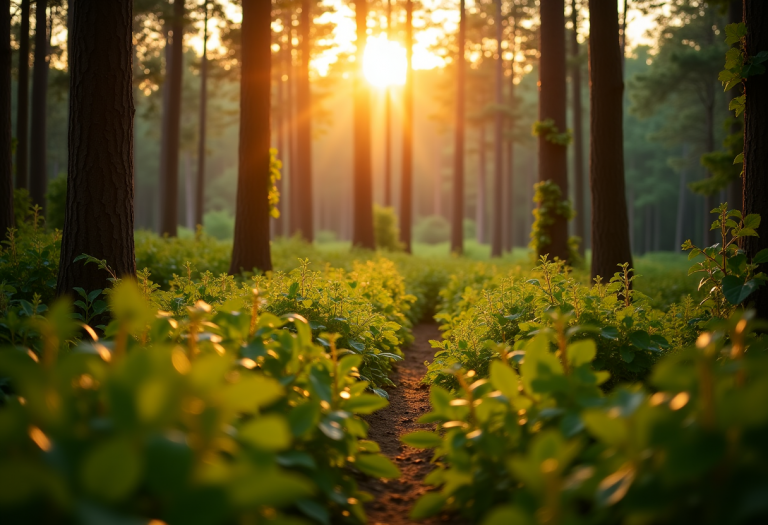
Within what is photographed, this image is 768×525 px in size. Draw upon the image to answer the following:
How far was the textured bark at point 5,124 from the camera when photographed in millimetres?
8159

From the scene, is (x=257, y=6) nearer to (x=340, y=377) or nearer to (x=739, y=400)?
(x=340, y=377)

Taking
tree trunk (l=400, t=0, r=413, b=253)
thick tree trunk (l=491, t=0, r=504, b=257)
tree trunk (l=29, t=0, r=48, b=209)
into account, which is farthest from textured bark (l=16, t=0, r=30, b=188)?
thick tree trunk (l=491, t=0, r=504, b=257)

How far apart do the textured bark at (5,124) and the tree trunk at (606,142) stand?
853 centimetres

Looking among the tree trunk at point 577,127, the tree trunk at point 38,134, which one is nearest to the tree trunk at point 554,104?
the tree trunk at point 577,127

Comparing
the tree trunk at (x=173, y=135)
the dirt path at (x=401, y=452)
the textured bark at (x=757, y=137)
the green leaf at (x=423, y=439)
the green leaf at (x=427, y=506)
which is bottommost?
the dirt path at (x=401, y=452)

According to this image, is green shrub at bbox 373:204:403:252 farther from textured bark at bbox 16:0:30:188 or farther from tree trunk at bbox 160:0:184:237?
textured bark at bbox 16:0:30:188

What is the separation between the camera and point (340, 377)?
2691 millimetres

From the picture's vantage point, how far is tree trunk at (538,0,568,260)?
10.5m

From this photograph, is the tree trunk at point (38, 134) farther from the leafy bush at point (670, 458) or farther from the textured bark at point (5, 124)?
the leafy bush at point (670, 458)

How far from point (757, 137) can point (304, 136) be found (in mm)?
19645

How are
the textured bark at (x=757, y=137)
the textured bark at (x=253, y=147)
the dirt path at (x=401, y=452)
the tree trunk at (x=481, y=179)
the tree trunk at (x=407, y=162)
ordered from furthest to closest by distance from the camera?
the tree trunk at (x=481, y=179) < the tree trunk at (x=407, y=162) < the textured bark at (x=253, y=147) < the textured bark at (x=757, y=137) < the dirt path at (x=401, y=452)

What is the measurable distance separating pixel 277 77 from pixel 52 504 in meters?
30.2

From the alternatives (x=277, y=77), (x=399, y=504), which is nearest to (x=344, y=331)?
(x=399, y=504)

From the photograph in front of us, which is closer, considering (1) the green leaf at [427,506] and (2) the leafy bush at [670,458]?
(2) the leafy bush at [670,458]
